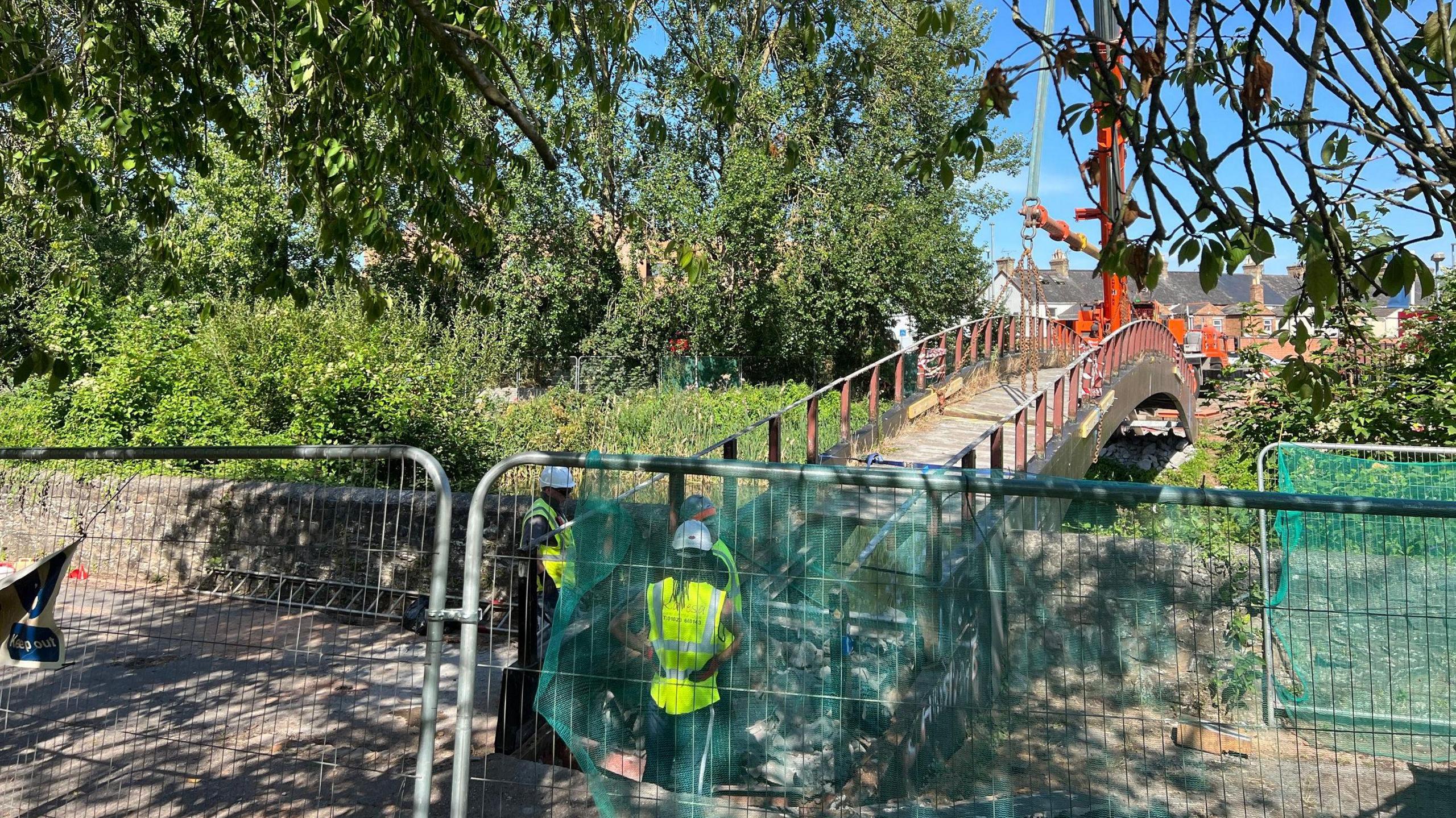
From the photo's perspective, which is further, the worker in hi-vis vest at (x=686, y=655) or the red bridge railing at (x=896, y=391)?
the red bridge railing at (x=896, y=391)

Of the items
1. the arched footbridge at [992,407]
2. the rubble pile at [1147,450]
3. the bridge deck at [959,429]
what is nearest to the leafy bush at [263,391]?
the arched footbridge at [992,407]

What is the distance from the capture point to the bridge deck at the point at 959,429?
474 inches

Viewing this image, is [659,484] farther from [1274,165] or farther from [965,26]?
[965,26]

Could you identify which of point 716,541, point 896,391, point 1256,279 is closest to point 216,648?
point 716,541

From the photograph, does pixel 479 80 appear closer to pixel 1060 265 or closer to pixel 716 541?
pixel 716 541

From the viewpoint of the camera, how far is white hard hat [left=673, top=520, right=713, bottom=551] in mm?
3014

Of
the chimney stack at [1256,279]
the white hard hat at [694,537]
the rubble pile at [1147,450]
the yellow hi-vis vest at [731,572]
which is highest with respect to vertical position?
the chimney stack at [1256,279]

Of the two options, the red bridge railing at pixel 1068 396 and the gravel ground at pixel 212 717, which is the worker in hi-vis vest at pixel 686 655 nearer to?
the gravel ground at pixel 212 717

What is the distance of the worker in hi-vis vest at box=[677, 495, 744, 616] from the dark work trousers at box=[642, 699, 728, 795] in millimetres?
350

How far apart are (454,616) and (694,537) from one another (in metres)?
0.80

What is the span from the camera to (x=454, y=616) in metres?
3.09

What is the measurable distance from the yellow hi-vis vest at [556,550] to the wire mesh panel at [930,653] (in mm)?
37

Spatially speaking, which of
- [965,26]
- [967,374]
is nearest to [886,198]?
[965,26]

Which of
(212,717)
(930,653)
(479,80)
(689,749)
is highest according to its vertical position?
(479,80)
